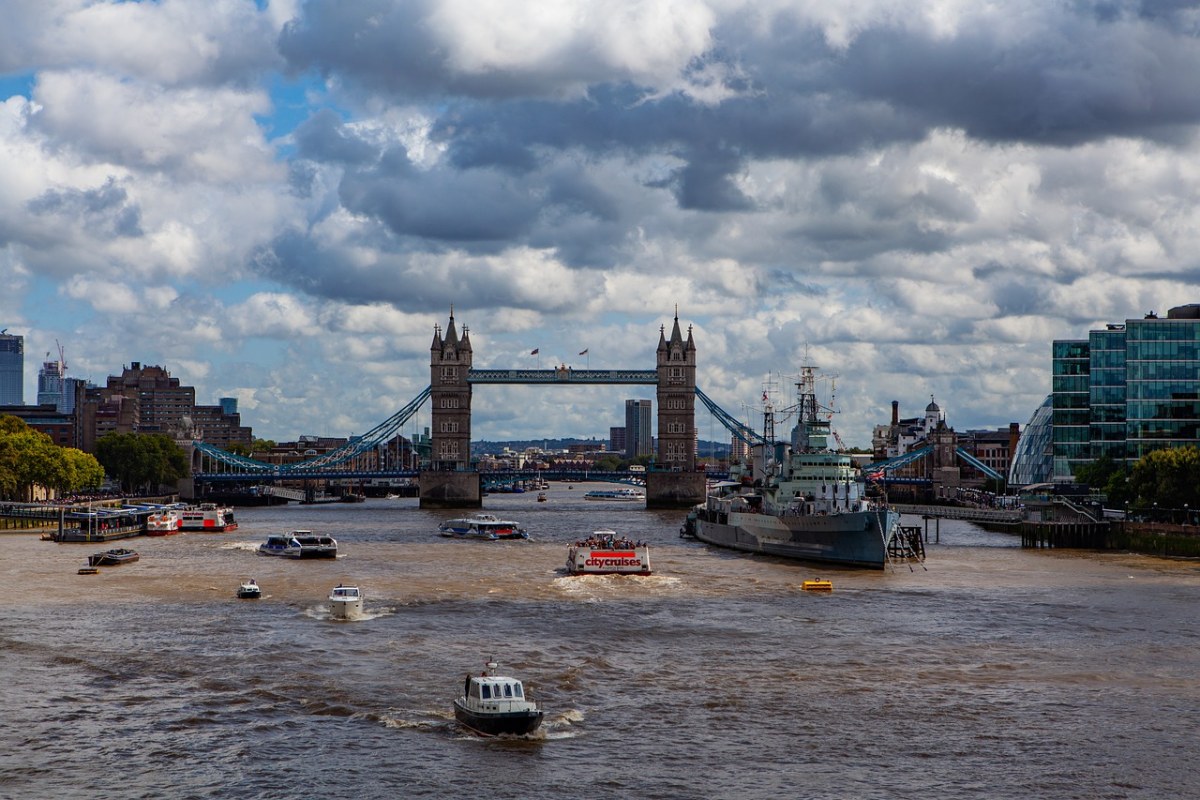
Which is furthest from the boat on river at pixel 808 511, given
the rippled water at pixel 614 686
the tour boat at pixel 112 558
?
the tour boat at pixel 112 558

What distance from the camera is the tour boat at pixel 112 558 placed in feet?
316

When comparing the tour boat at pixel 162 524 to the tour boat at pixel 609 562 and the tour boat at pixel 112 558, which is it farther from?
the tour boat at pixel 609 562

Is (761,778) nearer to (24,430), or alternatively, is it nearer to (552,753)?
(552,753)

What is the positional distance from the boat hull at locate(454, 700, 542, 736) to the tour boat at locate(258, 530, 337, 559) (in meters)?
65.2

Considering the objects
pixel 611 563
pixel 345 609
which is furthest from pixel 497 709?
pixel 611 563

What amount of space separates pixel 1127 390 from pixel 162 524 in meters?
91.4

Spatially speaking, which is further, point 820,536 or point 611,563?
point 820,536

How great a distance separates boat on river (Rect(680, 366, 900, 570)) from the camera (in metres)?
97.2

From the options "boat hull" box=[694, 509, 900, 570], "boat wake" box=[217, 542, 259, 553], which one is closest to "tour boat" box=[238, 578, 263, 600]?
"boat wake" box=[217, 542, 259, 553]

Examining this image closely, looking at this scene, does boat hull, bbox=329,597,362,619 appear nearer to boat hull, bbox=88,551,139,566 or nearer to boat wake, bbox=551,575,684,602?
boat wake, bbox=551,575,684,602

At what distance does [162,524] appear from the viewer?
139625 mm

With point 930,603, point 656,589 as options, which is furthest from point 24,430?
point 930,603

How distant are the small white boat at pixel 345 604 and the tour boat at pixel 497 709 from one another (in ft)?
79.4

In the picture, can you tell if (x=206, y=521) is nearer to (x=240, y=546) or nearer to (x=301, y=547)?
(x=240, y=546)
